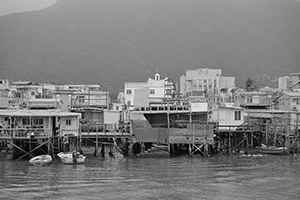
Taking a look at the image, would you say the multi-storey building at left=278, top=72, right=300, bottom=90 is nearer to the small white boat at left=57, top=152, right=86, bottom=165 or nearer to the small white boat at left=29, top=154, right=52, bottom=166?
the small white boat at left=57, top=152, right=86, bottom=165

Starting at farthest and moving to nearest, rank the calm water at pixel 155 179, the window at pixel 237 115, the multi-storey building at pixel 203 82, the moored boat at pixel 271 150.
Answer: the multi-storey building at pixel 203 82, the window at pixel 237 115, the moored boat at pixel 271 150, the calm water at pixel 155 179

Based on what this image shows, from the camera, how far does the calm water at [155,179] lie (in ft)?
121

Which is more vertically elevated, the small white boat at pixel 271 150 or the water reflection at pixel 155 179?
the small white boat at pixel 271 150

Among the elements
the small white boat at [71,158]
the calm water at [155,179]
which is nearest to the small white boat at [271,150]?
the calm water at [155,179]

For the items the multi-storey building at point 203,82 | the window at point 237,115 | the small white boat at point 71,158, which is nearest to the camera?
the small white boat at point 71,158

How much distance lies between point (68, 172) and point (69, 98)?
1072 inches

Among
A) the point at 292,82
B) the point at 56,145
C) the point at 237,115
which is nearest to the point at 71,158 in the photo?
the point at 56,145

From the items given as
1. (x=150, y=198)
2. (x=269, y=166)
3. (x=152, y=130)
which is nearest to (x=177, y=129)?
(x=152, y=130)

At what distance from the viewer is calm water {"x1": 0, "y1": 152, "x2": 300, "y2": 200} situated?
1453 inches

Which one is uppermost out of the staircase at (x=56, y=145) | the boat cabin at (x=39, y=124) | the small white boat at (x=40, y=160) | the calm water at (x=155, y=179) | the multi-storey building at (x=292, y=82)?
the multi-storey building at (x=292, y=82)

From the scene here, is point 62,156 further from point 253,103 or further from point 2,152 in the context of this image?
point 253,103

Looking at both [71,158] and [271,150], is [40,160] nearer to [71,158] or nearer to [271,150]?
[71,158]

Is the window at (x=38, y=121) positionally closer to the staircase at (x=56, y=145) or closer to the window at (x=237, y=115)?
the staircase at (x=56, y=145)

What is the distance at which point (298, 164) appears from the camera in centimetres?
5069
